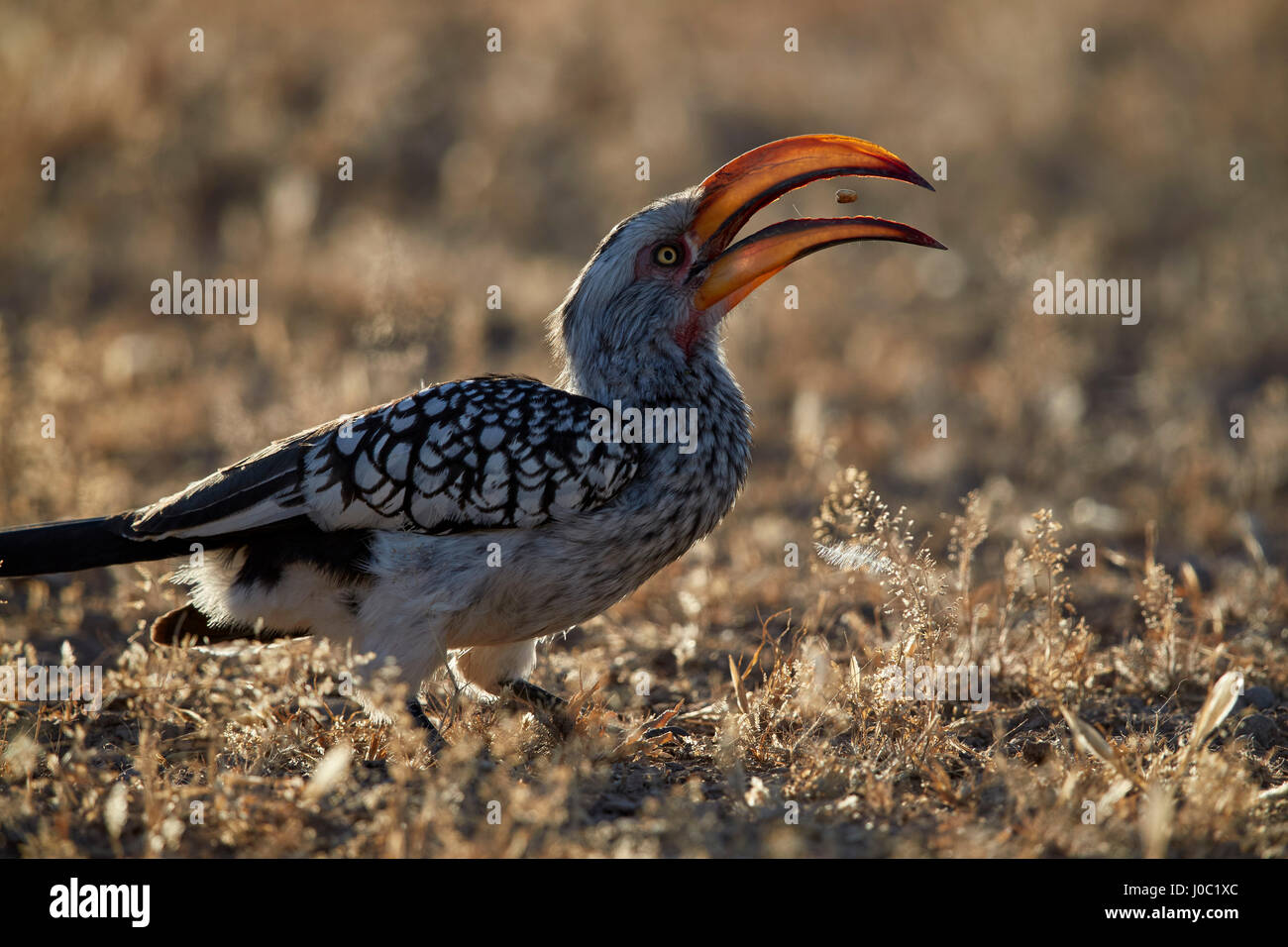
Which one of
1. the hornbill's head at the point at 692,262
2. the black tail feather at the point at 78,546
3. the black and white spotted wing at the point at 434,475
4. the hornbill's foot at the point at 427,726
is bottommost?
the hornbill's foot at the point at 427,726

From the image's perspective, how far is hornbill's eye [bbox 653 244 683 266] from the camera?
3811 millimetres

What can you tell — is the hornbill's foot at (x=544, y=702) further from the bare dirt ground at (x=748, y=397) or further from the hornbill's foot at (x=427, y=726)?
the hornbill's foot at (x=427, y=726)

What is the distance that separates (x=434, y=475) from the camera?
3355 mm

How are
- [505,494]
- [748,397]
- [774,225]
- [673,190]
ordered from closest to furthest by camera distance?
[505,494], [774,225], [748,397], [673,190]

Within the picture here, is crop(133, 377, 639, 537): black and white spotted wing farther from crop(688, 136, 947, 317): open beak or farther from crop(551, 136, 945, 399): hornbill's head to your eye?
crop(688, 136, 947, 317): open beak

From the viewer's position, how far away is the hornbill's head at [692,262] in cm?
371

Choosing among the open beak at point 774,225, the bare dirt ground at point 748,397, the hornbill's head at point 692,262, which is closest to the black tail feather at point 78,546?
the bare dirt ground at point 748,397

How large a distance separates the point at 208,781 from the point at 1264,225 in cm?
930

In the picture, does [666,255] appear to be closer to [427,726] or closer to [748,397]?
[427,726]

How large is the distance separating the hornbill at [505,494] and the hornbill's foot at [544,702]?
2 cm

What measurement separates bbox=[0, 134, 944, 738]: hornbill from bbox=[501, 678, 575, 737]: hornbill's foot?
0.6 inches

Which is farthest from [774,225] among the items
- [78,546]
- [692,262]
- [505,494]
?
[78,546]

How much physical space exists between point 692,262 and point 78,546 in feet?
6.75

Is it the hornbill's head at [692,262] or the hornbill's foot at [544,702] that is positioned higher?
the hornbill's head at [692,262]
